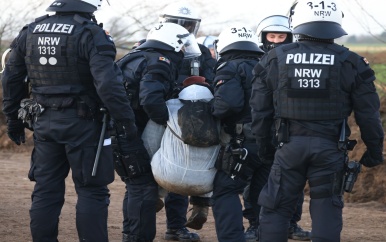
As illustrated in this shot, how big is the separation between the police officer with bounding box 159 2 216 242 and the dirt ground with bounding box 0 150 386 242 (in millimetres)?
185

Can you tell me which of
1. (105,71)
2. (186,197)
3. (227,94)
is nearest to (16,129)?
(105,71)

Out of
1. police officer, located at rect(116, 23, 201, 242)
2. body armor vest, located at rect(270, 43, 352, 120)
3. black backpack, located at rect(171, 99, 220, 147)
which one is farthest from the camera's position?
police officer, located at rect(116, 23, 201, 242)

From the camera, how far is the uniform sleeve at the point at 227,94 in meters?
6.91

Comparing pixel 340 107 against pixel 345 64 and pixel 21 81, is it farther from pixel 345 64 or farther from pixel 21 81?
pixel 21 81

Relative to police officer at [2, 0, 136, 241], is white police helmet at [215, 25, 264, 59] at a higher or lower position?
higher

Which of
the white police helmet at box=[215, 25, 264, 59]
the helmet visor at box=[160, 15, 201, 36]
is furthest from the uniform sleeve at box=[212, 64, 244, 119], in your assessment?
the helmet visor at box=[160, 15, 201, 36]

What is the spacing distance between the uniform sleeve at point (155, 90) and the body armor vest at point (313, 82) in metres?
1.32

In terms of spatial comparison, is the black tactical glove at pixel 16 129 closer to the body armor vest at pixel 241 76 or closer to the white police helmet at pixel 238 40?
the body armor vest at pixel 241 76

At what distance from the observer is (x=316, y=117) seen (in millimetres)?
5969

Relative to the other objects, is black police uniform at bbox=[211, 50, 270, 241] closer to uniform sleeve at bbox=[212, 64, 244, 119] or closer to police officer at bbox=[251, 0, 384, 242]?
uniform sleeve at bbox=[212, 64, 244, 119]

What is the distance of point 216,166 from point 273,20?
1.99 m

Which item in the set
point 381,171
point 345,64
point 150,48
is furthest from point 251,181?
point 381,171

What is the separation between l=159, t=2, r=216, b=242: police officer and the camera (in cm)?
760

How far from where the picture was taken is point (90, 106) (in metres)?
6.41
